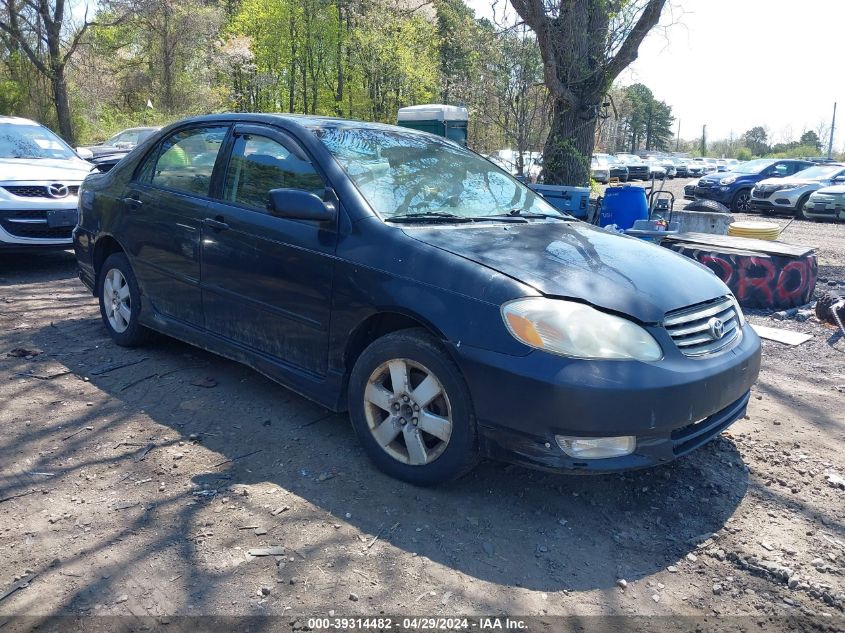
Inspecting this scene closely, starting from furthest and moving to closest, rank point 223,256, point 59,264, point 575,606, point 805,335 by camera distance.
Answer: point 59,264, point 805,335, point 223,256, point 575,606

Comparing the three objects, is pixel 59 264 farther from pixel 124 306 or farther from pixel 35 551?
pixel 35 551

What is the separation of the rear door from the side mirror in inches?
38.2

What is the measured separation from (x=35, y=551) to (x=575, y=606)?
6.90 ft

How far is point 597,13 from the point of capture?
9562mm

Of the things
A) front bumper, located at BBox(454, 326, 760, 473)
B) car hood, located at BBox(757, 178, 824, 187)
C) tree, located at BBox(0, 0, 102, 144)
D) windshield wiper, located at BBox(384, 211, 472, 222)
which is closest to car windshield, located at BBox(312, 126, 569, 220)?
windshield wiper, located at BBox(384, 211, 472, 222)

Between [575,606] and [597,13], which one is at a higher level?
[597,13]

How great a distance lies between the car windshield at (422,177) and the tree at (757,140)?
94395mm

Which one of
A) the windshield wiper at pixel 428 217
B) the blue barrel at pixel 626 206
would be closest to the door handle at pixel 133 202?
the windshield wiper at pixel 428 217

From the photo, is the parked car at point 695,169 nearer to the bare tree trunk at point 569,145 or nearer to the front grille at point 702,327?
the bare tree trunk at point 569,145

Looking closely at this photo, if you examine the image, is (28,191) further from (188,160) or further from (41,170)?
(188,160)

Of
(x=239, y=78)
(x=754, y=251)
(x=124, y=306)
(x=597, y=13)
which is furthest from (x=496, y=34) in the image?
(x=239, y=78)

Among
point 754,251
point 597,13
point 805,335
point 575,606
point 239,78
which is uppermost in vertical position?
point 239,78

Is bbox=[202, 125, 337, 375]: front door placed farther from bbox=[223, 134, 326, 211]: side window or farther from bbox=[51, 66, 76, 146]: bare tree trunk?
bbox=[51, 66, 76, 146]: bare tree trunk

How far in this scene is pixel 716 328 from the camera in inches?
126
